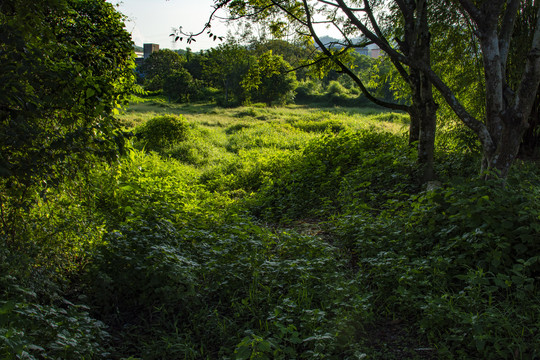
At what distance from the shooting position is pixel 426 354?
316 cm

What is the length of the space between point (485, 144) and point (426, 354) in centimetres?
317

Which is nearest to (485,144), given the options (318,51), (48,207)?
(48,207)

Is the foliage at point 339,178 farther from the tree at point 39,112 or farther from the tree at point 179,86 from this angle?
the tree at point 179,86

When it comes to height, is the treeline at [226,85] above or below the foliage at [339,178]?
above

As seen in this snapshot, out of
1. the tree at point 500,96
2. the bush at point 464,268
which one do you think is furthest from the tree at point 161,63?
the bush at point 464,268

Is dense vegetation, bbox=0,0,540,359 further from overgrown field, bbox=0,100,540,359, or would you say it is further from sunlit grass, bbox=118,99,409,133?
sunlit grass, bbox=118,99,409,133

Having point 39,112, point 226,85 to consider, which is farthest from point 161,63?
point 39,112

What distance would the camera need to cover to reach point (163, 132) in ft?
51.5

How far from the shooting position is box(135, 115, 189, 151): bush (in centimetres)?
1534

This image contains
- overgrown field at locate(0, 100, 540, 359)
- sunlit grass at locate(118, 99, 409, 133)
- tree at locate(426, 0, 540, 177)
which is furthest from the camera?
sunlit grass at locate(118, 99, 409, 133)

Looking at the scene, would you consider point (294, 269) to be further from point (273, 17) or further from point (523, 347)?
point (273, 17)

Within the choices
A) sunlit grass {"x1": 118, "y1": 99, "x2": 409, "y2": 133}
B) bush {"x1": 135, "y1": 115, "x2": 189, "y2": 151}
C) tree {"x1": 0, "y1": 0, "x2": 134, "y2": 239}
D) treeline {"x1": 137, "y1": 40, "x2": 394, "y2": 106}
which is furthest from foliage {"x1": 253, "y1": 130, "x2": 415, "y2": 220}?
treeline {"x1": 137, "y1": 40, "x2": 394, "y2": 106}

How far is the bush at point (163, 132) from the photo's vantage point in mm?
15344

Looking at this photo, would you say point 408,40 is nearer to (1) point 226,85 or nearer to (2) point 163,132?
(2) point 163,132
